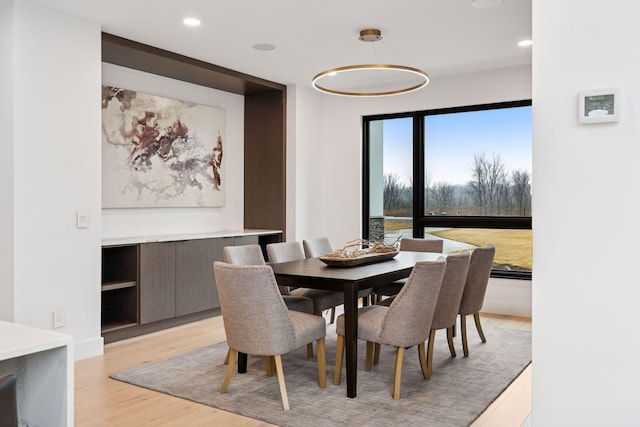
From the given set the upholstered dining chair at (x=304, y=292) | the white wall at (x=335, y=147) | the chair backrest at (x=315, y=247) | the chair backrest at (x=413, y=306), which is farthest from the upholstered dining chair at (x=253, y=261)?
the white wall at (x=335, y=147)

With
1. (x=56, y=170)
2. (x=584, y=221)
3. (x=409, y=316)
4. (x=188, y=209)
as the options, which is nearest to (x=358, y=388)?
(x=409, y=316)

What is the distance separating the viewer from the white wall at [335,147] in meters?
6.35

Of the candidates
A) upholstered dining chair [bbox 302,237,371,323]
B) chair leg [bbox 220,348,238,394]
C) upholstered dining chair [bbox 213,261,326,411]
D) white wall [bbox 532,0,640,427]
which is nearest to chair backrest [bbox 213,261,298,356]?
upholstered dining chair [bbox 213,261,326,411]

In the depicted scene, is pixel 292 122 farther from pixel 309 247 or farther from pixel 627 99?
pixel 627 99

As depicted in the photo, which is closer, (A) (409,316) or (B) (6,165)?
(A) (409,316)

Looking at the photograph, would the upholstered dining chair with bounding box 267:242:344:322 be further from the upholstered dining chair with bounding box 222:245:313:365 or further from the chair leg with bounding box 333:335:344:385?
the chair leg with bounding box 333:335:344:385

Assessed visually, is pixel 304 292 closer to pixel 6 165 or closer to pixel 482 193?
pixel 6 165

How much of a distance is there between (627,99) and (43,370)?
6.59ft

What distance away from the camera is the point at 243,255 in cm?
431

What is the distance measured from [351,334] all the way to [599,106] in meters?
2.00

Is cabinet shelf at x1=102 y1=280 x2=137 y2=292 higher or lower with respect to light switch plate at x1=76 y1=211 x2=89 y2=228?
lower

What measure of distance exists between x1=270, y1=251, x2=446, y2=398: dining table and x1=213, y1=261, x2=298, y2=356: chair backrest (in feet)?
1.15

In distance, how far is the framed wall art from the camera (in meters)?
1.79

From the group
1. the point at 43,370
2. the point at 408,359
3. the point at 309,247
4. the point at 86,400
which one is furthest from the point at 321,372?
the point at 43,370
